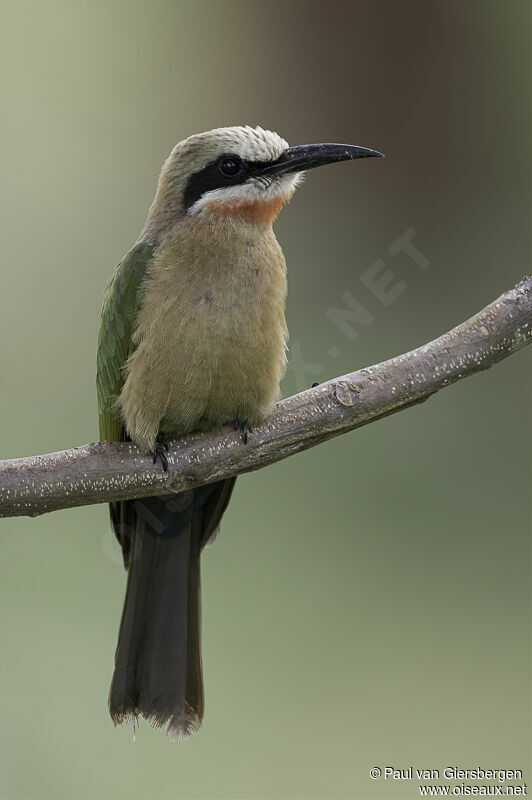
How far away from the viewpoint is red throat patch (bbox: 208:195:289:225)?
2.41 meters

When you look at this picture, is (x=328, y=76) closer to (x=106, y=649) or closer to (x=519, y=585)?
(x=519, y=585)

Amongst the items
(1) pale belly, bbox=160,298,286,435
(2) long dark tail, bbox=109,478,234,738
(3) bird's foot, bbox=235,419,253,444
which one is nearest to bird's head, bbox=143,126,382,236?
(1) pale belly, bbox=160,298,286,435

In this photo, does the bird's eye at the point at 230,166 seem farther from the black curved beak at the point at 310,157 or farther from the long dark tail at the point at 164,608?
the long dark tail at the point at 164,608

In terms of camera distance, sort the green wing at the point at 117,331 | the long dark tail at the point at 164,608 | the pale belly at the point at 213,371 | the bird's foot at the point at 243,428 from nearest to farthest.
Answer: the bird's foot at the point at 243,428
the pale belly at the point at 213,371
the green wing at the point at 117,331
the long dark tail at the point at 164,608

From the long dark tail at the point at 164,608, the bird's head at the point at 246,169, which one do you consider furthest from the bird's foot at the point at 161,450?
the bird's head at the point at 246,169

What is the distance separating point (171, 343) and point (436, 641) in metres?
1.46

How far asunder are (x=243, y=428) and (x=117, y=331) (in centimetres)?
43

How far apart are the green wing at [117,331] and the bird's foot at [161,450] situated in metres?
0.17

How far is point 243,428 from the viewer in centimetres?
223

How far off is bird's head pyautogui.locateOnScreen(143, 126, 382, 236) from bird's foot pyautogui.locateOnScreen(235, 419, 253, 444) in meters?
0.49

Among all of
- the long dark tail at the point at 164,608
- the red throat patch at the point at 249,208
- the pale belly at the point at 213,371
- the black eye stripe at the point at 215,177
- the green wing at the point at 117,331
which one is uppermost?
the black eye stripe at the point at 215,177

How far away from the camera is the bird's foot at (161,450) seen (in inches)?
86.3

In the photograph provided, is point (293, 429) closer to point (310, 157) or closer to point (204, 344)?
point (204, 344)

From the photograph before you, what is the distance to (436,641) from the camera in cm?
323
